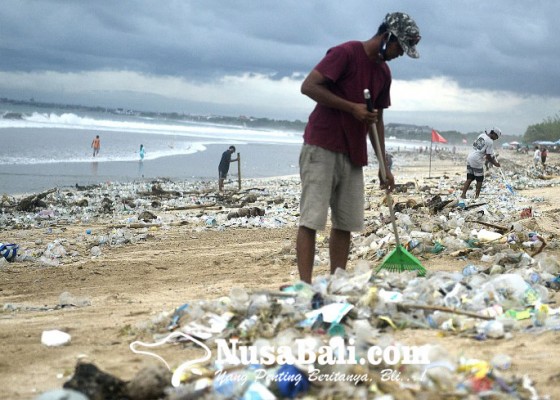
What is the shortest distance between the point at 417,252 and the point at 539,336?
9.06ft

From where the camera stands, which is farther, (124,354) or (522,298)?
(522,298)

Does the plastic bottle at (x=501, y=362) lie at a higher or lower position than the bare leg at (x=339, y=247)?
lower

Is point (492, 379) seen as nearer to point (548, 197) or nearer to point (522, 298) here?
point (522, 298)

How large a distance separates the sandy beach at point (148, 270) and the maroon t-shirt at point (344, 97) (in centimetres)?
109

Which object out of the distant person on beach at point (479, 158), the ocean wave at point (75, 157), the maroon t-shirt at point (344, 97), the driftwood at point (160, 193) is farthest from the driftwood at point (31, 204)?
the ocean wave at point (75, 157)

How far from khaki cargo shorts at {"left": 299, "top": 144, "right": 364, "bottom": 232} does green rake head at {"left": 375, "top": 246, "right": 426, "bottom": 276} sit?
574 mm

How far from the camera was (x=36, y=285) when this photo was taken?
5.60 m

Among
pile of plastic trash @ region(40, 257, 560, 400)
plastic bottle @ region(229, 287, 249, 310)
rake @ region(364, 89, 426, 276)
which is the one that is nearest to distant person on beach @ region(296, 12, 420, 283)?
rake @ region(364, 89, 426, 276)

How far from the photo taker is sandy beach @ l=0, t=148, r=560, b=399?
9.70ft

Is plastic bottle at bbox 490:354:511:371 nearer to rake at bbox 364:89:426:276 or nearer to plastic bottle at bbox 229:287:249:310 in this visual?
plastic bottle at bbox 229:287:249:310

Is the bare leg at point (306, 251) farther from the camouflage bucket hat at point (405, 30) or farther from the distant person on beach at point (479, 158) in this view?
the distant person on beach at point (479, 158)

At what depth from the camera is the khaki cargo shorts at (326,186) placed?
3.86 metres

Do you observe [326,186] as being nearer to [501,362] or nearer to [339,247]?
[339,247]

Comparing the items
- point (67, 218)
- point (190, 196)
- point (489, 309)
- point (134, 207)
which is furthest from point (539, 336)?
point (190, 196)
